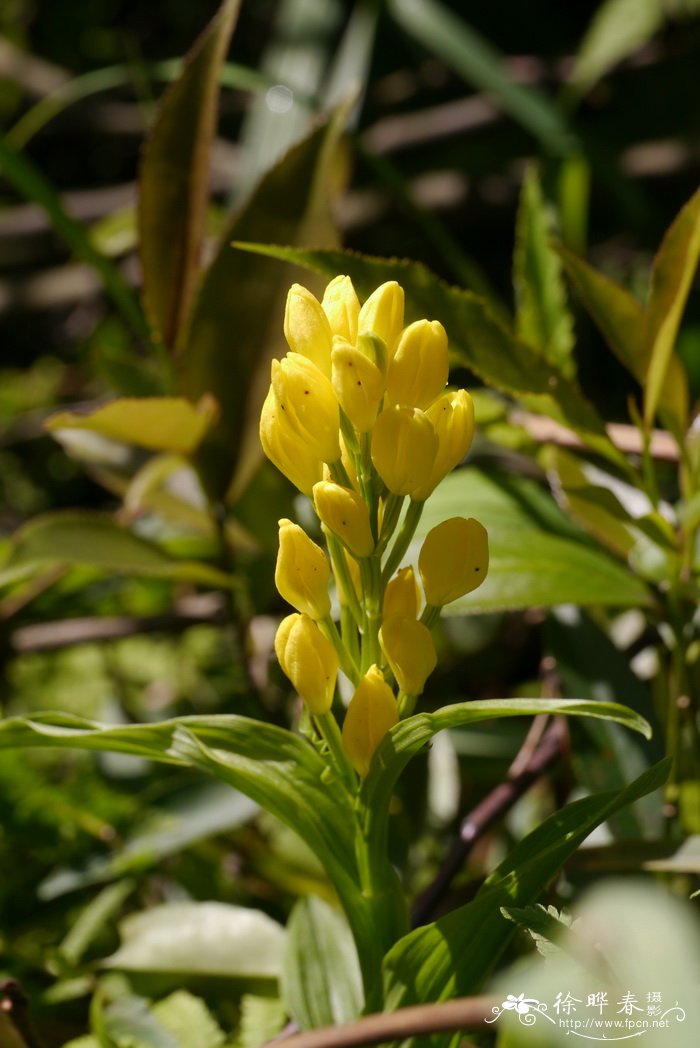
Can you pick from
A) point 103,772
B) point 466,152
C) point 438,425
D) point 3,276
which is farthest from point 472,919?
point 3,276

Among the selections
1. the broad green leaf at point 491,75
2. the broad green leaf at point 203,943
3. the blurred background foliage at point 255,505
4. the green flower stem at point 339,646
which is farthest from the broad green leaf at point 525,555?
the broad green leaf at point 491,75

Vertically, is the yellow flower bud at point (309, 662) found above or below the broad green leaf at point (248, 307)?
below

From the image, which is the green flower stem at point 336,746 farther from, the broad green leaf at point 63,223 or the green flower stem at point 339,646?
the broad green leaf at point 63,223

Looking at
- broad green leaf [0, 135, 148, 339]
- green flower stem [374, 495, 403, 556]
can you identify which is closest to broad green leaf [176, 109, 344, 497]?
broad green leaf [0, 135, 148, 339]

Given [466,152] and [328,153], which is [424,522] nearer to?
[328,153]

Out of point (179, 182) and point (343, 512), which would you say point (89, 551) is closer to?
point (179, 182)

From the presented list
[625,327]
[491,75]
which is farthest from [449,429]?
[491,75]
